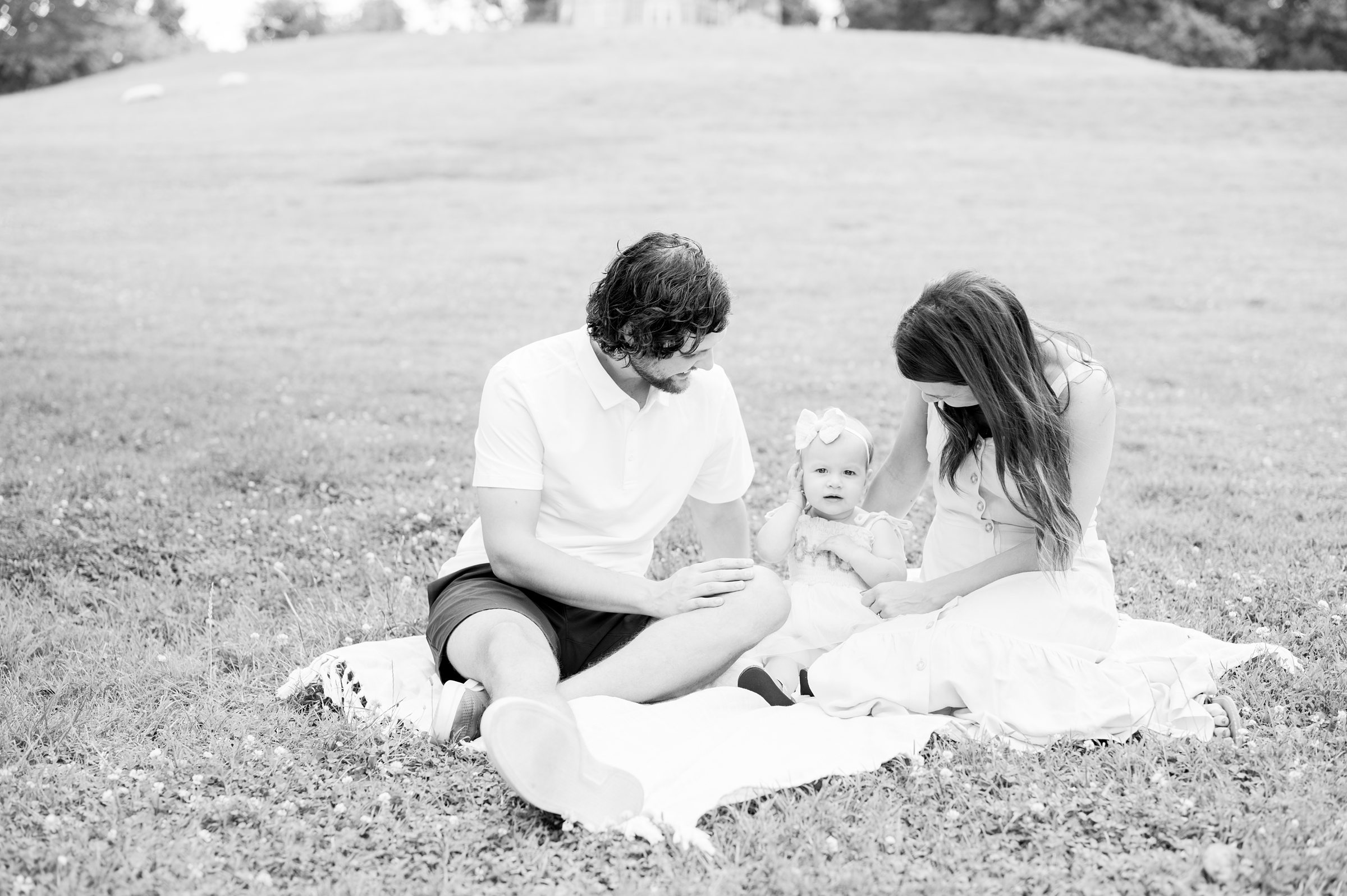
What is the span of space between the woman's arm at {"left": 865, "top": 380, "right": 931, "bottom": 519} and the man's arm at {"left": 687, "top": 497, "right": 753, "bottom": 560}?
55cm

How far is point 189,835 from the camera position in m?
3.27

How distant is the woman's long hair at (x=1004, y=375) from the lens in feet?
12.6

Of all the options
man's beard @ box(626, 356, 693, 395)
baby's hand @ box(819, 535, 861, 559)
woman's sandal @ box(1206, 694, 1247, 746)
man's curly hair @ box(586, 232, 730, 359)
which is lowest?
woman's sandal @ box(1206, 694, 1247, 746)

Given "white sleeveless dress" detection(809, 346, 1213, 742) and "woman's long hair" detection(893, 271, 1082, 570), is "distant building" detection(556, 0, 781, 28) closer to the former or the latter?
"white sleeveless dress" detection(809, 346, 1213, 742)

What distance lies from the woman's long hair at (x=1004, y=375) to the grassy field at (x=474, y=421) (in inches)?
33.2

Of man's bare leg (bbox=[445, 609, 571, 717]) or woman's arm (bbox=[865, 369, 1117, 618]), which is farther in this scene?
woman's arm (bbox=[865, 369, 1117, 618])

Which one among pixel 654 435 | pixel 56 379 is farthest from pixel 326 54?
pixel 654 435

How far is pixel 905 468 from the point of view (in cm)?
471

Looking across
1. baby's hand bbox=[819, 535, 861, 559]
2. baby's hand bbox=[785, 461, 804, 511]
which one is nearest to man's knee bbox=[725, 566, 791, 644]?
baby's hand bbox=[819, 535, 861, 559]

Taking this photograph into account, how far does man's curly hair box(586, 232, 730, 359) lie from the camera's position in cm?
392

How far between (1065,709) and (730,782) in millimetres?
1273

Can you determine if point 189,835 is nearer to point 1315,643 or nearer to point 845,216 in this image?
point 1315,643

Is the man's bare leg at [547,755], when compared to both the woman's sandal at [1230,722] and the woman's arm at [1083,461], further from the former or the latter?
the woman's sandal at [1230,722]

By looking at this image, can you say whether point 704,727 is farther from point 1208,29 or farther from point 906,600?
point 1208,29
